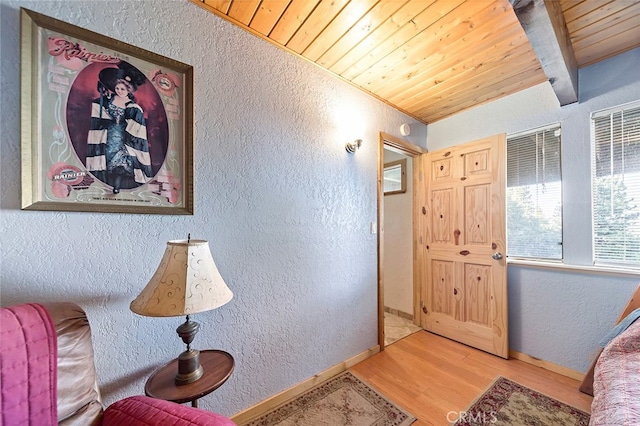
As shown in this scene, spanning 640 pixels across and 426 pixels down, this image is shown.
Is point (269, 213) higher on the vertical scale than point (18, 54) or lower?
lower

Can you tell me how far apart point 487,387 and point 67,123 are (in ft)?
9.78

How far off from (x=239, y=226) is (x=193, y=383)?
0.80 meters

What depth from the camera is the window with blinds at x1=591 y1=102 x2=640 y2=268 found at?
5.67 ft

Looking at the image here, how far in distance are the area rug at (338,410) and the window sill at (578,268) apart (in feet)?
5.41

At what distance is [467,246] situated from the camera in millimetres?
2467

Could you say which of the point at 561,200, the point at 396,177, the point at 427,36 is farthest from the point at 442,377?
the point at 427,36

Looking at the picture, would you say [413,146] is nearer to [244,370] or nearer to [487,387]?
[487,387]

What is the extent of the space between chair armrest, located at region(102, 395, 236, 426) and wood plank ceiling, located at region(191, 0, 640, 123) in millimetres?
1935

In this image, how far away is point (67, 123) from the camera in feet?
3.39

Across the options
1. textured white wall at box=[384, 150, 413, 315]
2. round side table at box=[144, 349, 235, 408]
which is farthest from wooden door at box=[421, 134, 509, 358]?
round side table at box=[144, 349, 235, 408]

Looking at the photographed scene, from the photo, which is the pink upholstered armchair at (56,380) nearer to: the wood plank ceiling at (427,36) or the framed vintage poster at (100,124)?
the framed vintage poster at (100,124)

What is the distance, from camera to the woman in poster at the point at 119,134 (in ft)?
3.61

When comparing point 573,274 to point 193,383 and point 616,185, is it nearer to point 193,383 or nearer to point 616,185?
point 616,185

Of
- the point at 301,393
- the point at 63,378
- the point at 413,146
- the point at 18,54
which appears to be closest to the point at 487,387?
the point at 301,393
